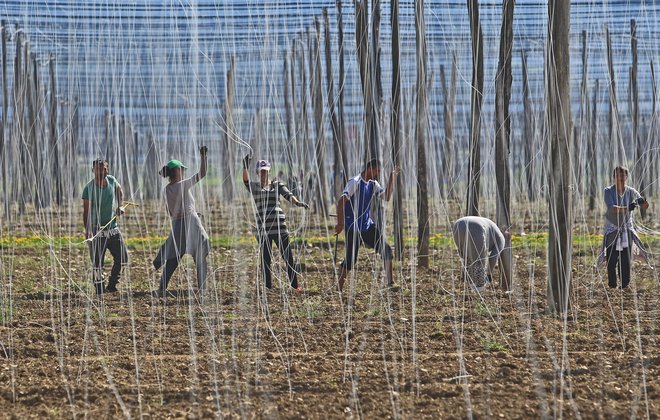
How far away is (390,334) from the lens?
556 centimetres

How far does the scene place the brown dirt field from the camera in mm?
3982

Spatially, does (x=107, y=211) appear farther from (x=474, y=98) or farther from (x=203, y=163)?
(x=474, y=98)

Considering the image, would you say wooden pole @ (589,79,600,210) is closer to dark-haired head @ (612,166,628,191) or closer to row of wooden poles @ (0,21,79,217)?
dark-haired head @ (612,166,628,191)

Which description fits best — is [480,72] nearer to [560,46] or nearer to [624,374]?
[560,46]

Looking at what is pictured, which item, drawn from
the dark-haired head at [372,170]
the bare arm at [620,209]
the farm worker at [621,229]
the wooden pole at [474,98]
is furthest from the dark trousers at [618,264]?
the dark-haired head at [372,170]

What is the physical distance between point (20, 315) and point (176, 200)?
4.22 ft

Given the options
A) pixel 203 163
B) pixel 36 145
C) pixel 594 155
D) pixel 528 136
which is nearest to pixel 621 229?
pixel 203 163

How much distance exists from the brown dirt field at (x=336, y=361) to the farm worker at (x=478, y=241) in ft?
0.62

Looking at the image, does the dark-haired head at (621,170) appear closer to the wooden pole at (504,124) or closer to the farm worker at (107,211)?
the wooden pole at (504,124)

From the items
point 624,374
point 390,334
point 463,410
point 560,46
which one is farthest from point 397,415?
point 560,46

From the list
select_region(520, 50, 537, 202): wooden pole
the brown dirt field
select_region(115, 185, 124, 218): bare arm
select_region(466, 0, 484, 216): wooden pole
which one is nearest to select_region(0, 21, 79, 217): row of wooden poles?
select_region(115, 185, 124, 218): bare arm

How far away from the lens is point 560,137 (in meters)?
5.79

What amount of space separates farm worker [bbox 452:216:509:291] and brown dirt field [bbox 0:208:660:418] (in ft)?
0.62

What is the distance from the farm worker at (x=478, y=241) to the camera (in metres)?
6.47
